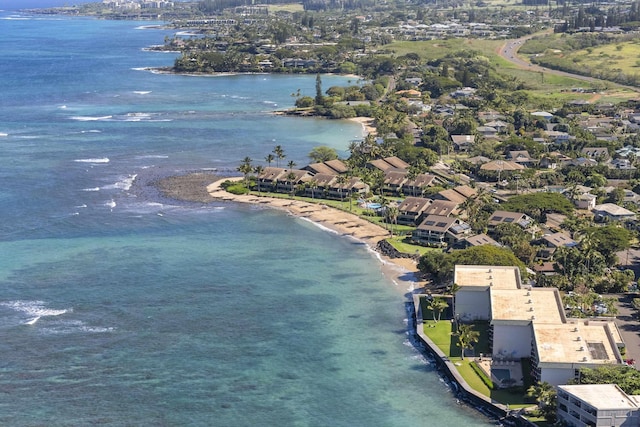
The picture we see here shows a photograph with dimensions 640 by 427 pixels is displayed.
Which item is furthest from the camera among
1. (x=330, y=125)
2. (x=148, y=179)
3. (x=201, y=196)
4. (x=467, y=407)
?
(x=330, y=125)

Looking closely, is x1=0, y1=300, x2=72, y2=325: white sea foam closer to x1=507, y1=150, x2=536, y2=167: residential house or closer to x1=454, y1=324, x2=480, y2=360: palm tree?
x1=454, y1=324, x2=480, y2=360: palm tree

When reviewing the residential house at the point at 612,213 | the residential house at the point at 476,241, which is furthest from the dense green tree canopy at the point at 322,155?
the residential house at the point at 476,241

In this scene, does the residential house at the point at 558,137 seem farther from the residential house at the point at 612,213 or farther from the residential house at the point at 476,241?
the residential house at the point at 476,241

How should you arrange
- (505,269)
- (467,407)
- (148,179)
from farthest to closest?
(148,179)
(505,269)
(467,407)

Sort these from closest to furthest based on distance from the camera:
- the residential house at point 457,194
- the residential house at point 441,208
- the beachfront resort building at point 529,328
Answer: the beachfront resort building at point 529,328
the residential house at point 441,208
the residential house at point 457,194

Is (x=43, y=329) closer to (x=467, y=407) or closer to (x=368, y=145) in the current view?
(x=467, y=407)

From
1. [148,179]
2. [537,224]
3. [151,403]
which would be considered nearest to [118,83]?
[148,179]

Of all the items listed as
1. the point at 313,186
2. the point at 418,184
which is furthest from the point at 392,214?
the point at 313,186
